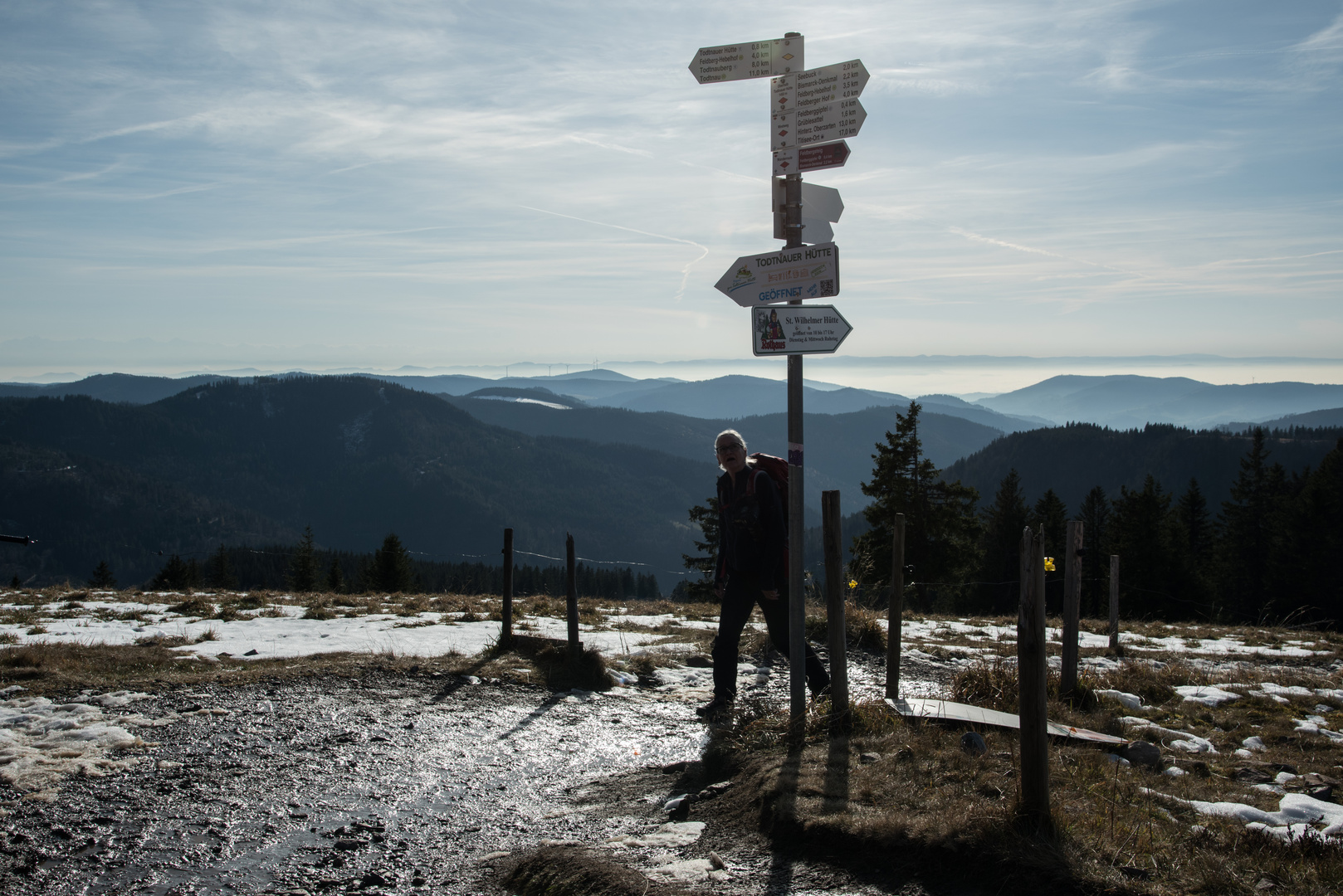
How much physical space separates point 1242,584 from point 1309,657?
48985 millimetres

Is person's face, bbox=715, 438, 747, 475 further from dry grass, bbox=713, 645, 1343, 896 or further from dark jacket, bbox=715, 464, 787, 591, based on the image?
dry grass, bbox=713, 645, 1343, 896

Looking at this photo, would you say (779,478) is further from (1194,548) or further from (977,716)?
(1194,548)

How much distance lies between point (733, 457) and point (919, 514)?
27.5 m

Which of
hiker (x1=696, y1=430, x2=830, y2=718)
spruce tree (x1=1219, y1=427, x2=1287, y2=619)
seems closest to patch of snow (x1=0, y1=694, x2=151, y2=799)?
hiker (x1=696, y1=430, x2=830, y2=718)

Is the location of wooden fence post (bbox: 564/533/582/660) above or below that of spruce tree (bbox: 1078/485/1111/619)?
above

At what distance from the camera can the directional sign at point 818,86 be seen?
4793 millimetres

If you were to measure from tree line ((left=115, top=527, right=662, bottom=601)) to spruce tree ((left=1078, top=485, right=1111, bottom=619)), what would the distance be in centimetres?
2955

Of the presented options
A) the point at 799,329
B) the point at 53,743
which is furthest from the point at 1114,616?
the point at 53,743

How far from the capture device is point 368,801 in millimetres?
4594

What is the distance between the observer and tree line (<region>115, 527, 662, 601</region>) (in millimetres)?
48188

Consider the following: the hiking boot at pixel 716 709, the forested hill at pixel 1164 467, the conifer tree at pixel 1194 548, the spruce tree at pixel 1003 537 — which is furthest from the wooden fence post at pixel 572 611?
the forested hill at pixel 1164 467

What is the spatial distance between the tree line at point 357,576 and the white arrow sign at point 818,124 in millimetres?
10561

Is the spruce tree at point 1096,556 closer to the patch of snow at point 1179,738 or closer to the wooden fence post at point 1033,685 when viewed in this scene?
the patch of snow at point 1179,738

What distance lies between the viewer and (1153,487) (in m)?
51.8
